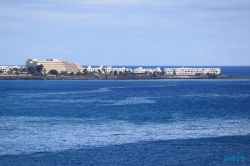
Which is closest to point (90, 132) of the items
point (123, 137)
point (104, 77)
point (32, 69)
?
point (123, 137)

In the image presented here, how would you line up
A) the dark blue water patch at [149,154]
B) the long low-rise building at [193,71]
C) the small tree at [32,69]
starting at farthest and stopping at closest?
the long low-rise building at [193,71], the small tree at [32,69], the dark blue water patch at [149,154]

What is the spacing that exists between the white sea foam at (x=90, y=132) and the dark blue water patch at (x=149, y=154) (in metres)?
1.40

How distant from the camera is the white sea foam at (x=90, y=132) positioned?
102ft

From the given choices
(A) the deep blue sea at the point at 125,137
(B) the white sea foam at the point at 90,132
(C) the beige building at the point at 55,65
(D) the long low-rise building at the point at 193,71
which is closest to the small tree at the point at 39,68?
(C) the beige building at the point at 55,65

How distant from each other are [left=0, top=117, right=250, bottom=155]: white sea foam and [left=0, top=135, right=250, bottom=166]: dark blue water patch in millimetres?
1400

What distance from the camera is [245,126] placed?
124ft

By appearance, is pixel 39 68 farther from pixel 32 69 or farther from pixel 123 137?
pixel 123 137

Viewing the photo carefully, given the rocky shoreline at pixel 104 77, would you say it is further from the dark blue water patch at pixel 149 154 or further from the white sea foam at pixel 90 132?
the dark blue water patch at pixel 149 154

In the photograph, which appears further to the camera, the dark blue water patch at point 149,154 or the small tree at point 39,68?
the small tree at point 39,68

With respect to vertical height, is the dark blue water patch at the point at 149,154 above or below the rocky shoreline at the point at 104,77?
below

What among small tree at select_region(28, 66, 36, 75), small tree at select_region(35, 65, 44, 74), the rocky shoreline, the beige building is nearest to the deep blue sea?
the rocky shoreline

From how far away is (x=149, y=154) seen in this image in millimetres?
28219

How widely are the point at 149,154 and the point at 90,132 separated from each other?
8246 millimetres

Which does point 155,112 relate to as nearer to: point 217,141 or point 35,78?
point 217,141
